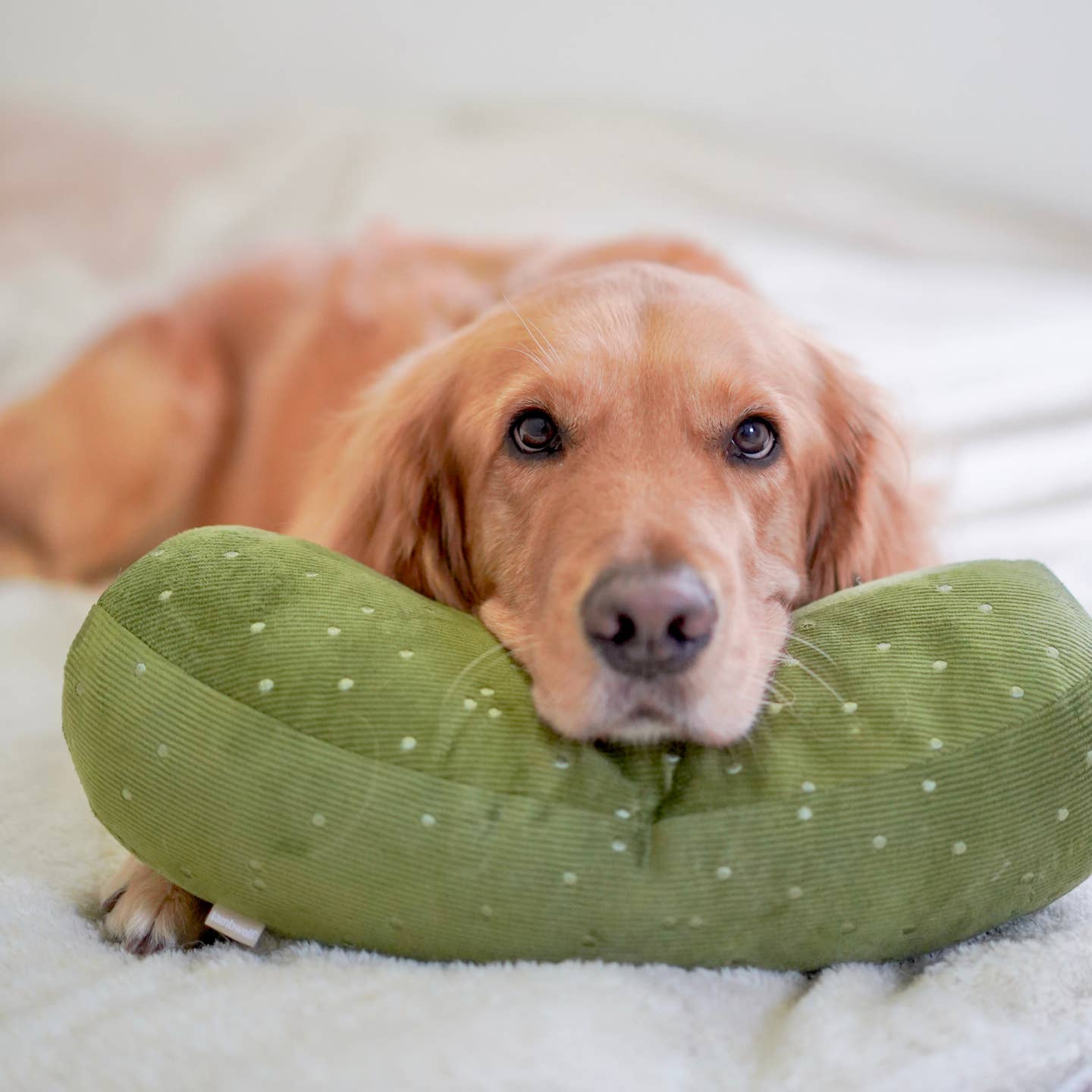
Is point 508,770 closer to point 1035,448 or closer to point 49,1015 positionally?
point 49,1015

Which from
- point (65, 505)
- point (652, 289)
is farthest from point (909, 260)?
point (65, 505)

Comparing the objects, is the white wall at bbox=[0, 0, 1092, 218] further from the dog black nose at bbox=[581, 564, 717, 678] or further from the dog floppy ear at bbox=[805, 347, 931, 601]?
the dog black nose at bbox=[581, 564, 717, 678]

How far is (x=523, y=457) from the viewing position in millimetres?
1934

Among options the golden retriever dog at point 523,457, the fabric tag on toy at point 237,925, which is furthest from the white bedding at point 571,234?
the golden retriever dog at point 523,457

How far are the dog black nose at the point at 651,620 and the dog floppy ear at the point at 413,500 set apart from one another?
0.67m

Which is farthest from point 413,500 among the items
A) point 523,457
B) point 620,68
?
point 620,68

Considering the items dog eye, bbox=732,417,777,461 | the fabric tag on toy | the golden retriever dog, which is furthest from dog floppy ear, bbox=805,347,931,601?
the fabric tag on toy

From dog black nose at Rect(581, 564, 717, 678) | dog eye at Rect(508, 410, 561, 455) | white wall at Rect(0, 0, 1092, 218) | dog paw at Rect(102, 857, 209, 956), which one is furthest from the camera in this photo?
white wall at Rect(0, 0, 1092, 218)

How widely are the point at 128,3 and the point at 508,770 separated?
5.04 m

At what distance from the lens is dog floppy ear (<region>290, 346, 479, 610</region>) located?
86.1 inches

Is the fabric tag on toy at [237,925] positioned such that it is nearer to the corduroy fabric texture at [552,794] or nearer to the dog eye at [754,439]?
the corduroy fabric texture at [552,794]

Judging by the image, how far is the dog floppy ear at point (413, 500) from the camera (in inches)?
86.1

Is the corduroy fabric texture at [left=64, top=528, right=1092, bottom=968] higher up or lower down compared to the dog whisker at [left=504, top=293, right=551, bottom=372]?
lower down

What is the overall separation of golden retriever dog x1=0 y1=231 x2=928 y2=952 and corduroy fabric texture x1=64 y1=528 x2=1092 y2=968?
0.13m
